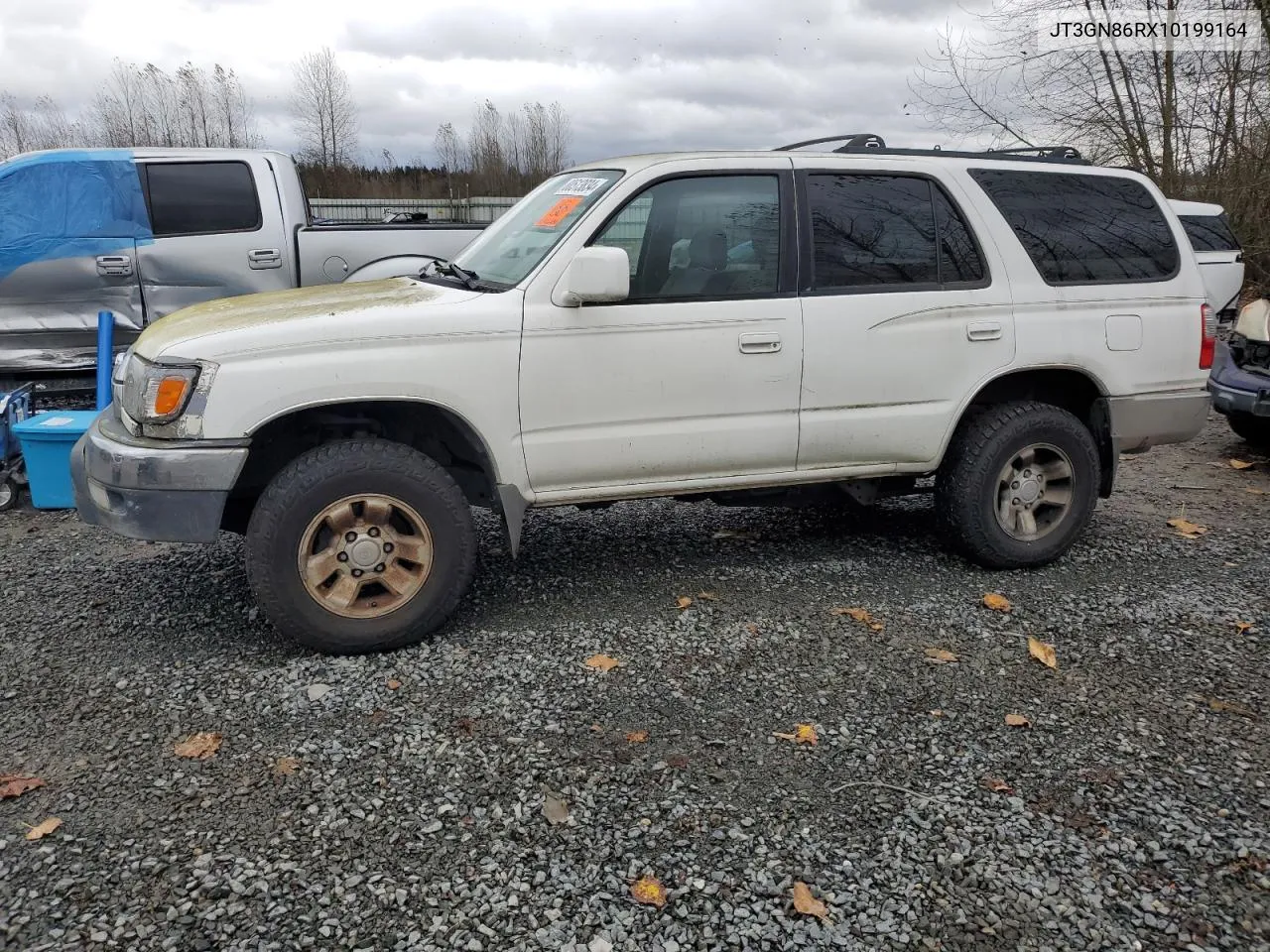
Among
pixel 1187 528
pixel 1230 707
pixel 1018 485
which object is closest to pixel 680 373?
pixel 1018 485

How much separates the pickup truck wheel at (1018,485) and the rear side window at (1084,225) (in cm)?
69

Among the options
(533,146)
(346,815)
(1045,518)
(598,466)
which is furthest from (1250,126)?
(533,146)

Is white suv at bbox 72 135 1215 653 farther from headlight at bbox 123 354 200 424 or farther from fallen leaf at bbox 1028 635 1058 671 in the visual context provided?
fallen leaf at bbox 1028 635 1058 671

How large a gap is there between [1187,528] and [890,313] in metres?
2.62

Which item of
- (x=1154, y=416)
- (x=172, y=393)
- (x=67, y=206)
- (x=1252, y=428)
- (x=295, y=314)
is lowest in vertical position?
(x=1252, y=428)

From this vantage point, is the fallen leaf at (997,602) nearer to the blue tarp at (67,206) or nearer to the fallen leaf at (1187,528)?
the fallen leaf at (1187,528)

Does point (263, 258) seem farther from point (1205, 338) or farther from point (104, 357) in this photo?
point (1205, 338)

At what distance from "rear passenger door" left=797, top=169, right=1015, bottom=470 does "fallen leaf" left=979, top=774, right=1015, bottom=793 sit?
5.65 feet

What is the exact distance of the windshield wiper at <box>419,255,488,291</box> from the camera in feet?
14.1

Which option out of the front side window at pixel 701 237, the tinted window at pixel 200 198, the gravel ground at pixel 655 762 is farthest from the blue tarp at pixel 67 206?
the front side window at pixel 701 237

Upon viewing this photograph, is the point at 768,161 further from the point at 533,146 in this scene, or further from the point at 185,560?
the point at 533,146

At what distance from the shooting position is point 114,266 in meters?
7.54

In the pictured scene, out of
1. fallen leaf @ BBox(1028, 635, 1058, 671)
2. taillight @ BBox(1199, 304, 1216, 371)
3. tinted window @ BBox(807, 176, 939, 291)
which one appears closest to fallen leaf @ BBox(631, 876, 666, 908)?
fallen leaf @ BBox(1028, 635, 1058, 671)

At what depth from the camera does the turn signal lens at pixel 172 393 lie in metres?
3.68
